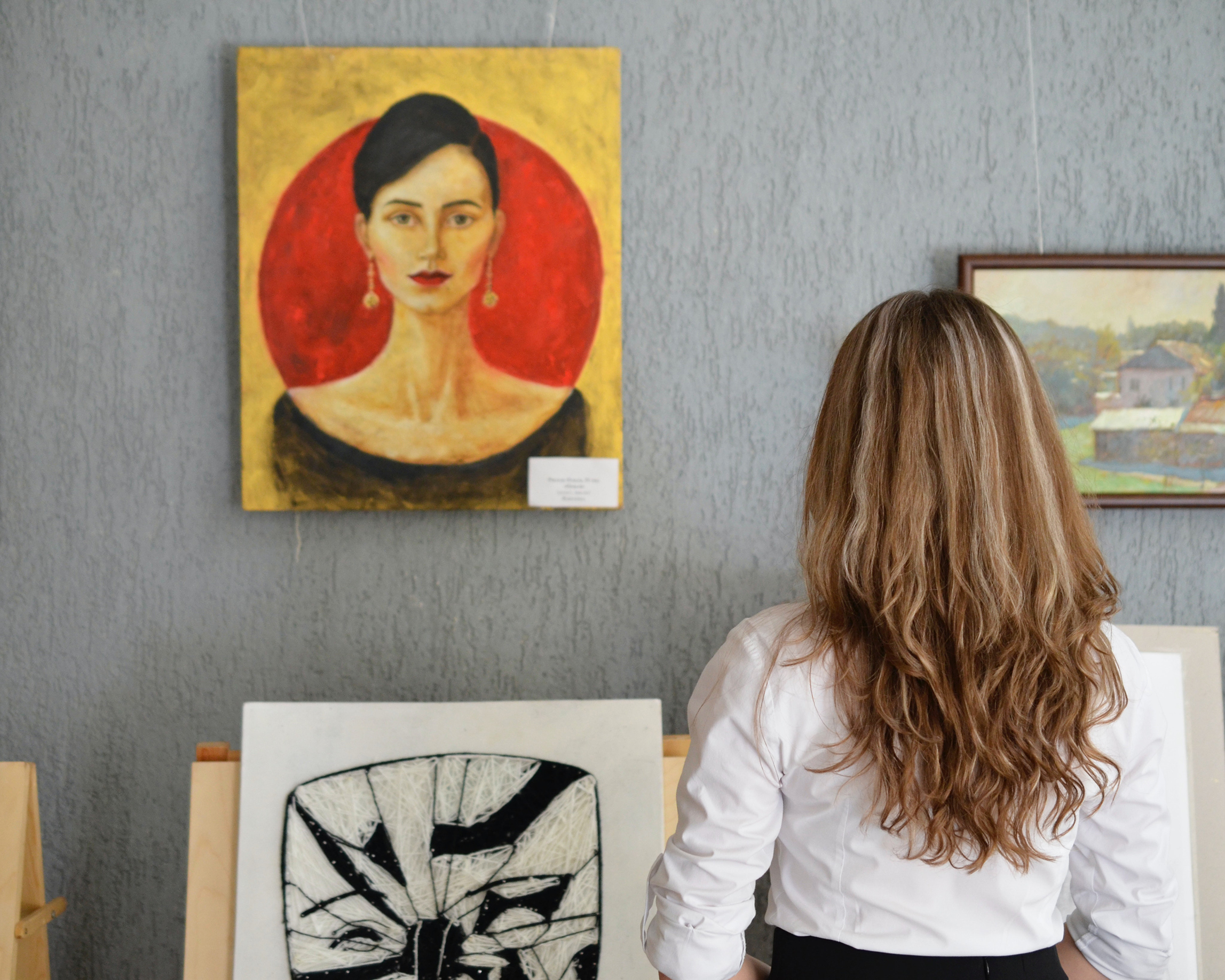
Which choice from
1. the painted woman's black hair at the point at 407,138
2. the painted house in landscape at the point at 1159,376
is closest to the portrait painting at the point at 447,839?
the painted woman's black hair at the point at 407,138

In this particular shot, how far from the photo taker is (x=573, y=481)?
4.94 feet

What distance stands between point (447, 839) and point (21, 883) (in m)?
0.65

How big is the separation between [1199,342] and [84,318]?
1.99 metres

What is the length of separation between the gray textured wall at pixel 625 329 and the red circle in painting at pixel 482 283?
9cm

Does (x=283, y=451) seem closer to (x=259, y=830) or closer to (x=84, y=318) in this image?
(x=84, y=318)

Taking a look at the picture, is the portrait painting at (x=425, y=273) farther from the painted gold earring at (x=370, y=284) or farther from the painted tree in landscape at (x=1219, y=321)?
the painted tree in landscape at (x=1219, y=321)

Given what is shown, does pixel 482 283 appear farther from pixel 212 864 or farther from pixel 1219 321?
pixel 1219 321

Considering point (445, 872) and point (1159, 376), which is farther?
point (1159, 376)

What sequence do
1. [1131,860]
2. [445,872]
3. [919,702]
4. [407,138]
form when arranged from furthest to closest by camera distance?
[407,138], [445,872], [1131,860], [919,702]

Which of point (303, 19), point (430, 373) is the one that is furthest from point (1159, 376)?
point (303, 19)

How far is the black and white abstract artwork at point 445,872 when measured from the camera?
1259 millimetres

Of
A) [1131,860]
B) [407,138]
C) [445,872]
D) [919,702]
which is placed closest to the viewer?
[919,702]

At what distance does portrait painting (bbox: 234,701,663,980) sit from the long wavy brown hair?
24.1 inches

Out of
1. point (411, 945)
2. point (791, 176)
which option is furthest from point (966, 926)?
point (791, 176)
